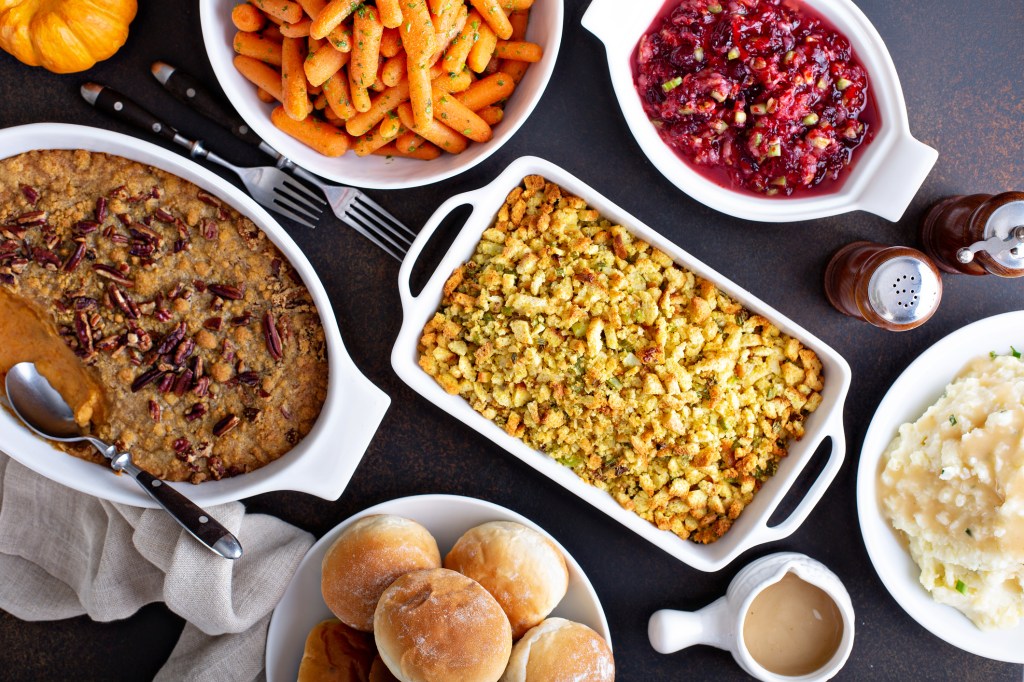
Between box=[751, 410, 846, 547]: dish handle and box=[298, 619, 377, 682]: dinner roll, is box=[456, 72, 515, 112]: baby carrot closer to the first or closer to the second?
box=[751, 410, 846, 547]: dish handle

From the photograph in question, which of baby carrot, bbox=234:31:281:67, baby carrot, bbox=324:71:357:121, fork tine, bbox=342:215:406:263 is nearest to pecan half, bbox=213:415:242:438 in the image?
fork tine, bbox=342:215:406:263

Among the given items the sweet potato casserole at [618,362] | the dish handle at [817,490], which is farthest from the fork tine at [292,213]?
the dish handle at [817,490]

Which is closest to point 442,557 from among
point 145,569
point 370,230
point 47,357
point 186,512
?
point 186,512

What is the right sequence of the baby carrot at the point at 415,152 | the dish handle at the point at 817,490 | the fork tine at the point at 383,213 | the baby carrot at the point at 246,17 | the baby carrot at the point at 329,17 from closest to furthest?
the baby carrot at the point at 329,17
the baby carrot at the point at 246,17
the dish handle at the point at 817,490
the baby carrot at the point at 415,152
the fork tine at the point at 383,213

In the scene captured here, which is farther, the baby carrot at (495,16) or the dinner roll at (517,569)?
the dinner roll at (517,569)

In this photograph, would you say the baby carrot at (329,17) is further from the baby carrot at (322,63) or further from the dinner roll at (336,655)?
the dinner roll at (336,655)

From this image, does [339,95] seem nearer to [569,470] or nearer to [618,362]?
[618,362]

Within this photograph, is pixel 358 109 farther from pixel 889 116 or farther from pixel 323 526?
pixel 889 116

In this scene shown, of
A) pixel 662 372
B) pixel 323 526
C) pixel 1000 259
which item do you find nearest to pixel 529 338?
pixel 662 372
